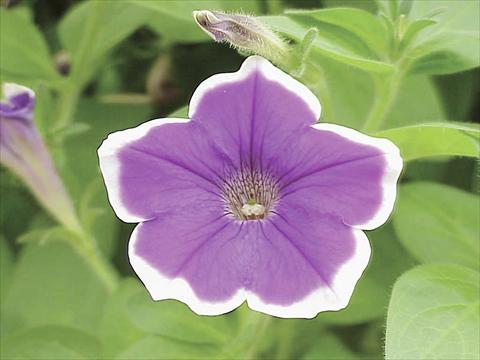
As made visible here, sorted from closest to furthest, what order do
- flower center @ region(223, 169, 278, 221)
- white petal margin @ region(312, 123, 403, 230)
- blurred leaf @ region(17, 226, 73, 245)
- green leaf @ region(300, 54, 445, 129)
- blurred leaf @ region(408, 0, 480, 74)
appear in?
white petal margin @ region(312, 123, 403, 230) → flower center @ region(223, 169, 278, 221) → blurred leaf @ region(408, 0, 480, 74) → blurred leaf @ region(17, 226, 73, 245) → green leaf @ region(300, 54, 445, 129)

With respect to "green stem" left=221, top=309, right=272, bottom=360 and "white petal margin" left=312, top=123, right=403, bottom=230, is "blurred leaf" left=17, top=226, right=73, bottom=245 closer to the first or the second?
"green stem" left=221, top=309, right=272, bottom=360

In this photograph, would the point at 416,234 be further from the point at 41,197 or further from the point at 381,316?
the point at 41,197

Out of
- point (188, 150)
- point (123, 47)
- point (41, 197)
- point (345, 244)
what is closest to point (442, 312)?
point (345, 244)

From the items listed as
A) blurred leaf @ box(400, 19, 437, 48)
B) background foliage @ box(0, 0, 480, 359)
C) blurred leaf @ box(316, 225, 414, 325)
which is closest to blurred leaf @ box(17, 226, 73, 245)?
background foliage @ box(0, 0, 480, 359)

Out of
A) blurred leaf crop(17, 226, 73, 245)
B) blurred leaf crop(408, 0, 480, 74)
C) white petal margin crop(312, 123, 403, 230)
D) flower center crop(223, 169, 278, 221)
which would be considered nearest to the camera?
white petal margin crop(312, 123, 403, 230)

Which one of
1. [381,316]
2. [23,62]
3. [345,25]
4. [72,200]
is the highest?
[345,25]

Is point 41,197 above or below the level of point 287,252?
below

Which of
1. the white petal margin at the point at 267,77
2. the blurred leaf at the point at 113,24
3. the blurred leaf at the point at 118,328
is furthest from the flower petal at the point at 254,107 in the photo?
the blurred leaf at the point at 113,24
